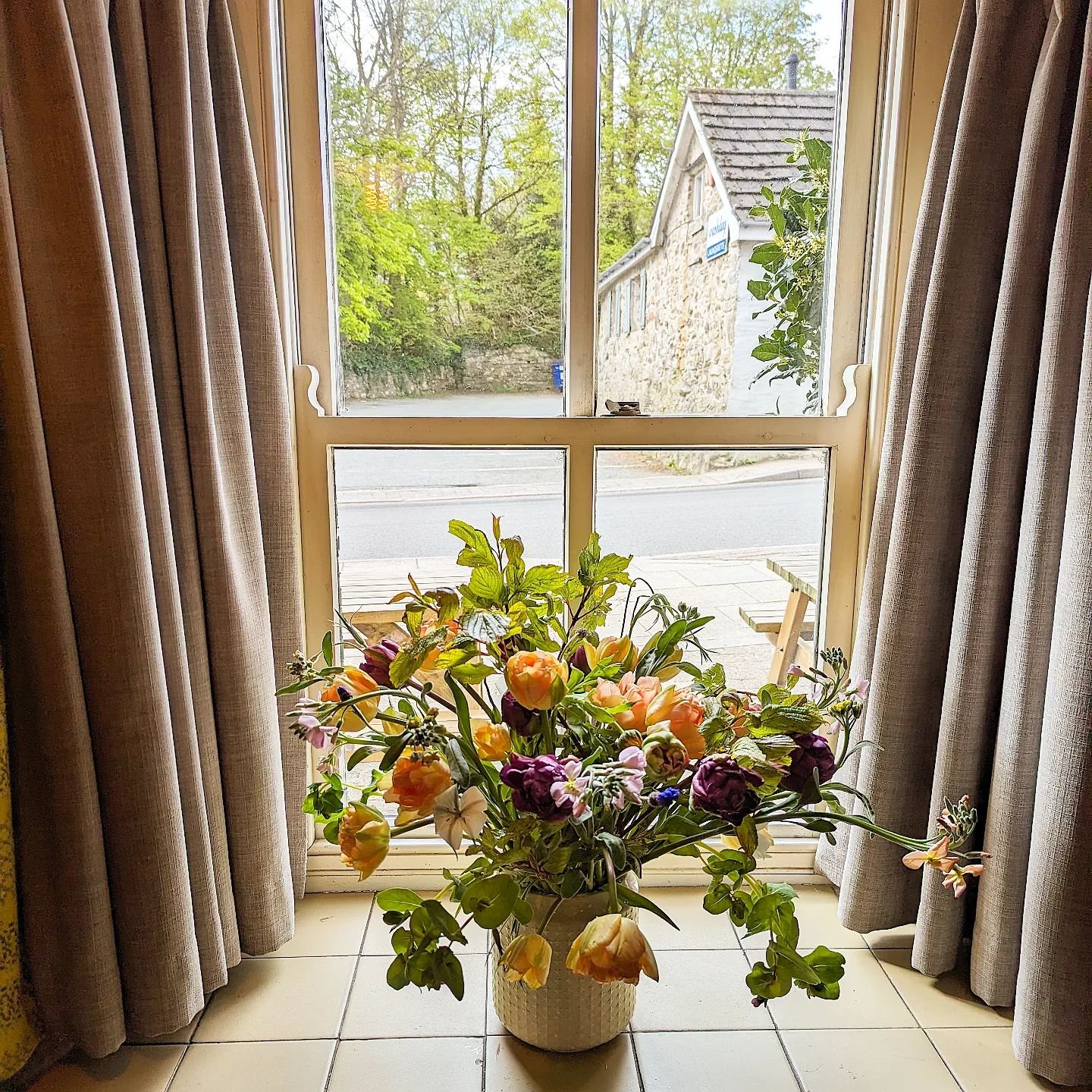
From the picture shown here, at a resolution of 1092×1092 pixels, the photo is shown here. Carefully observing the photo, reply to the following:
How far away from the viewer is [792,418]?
1502mm

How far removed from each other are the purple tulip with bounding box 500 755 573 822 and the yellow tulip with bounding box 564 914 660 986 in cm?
11

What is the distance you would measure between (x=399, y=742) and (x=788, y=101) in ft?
3.99

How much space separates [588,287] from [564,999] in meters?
1.05

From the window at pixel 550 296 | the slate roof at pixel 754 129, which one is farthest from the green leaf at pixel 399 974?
the slate roof at pixel 754 129

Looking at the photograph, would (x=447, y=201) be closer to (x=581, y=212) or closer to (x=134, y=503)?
(x=581, y=212)

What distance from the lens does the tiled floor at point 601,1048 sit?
3.80 feet

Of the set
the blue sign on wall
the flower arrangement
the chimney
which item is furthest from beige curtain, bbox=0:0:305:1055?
the chimney

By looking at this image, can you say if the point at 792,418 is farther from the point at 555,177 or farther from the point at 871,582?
the point at 555,177

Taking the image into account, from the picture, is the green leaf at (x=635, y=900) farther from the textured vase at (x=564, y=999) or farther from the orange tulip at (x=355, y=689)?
the orange tulip at (x=355, y=689)

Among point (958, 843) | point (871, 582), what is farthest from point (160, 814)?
point (871, 582)

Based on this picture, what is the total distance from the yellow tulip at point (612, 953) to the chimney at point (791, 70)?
130 cm

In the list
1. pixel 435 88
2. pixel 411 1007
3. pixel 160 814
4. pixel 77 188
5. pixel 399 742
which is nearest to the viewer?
pixel 399 742

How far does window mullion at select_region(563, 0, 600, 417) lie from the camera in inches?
55.0

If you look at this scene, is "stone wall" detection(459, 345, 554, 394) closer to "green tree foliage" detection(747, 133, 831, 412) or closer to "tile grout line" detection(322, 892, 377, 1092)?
"green tree foliage" detection(747, 133, 831, 412)
